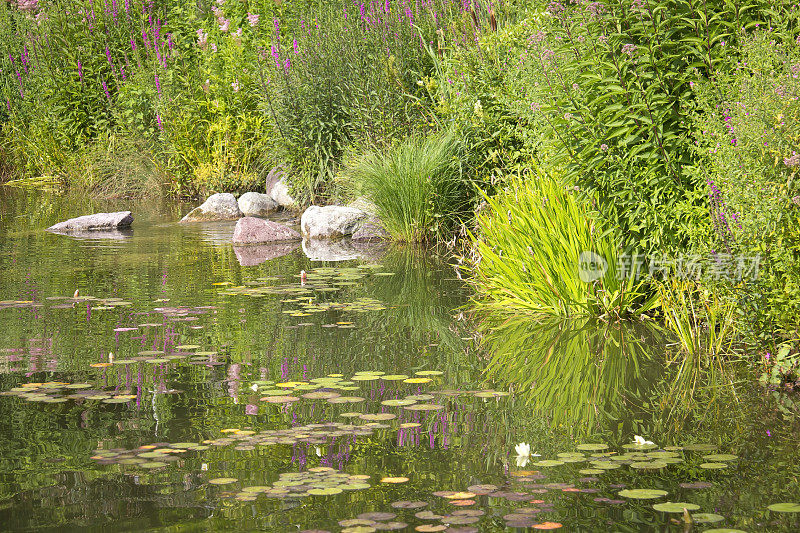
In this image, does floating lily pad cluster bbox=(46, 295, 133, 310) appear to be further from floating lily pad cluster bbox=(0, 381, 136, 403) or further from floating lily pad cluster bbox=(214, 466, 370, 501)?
floating lily pad cluster bbox=(214, 466, 370, 501)

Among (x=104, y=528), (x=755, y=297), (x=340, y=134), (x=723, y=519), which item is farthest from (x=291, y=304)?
(x=340, y=134)

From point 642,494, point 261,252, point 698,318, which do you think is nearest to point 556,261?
point 698,318

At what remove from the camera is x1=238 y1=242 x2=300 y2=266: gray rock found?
33.7 ft

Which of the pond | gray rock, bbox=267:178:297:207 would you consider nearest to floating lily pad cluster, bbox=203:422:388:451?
the pond

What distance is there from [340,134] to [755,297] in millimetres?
8275

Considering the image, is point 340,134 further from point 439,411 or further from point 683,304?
point 439,411

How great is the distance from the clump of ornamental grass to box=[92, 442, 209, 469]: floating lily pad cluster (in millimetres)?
3152

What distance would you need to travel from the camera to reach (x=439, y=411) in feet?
15.5

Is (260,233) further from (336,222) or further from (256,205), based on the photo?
(256,205)

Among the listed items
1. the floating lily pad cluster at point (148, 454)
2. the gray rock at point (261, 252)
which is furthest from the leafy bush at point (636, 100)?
the gray rock at point (261, 252)

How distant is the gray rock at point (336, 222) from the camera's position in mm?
11969

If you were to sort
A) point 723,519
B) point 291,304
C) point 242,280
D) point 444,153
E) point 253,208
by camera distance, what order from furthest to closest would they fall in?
point 253,208, point 444,153, point 242,280, point 291,304, point 723,519

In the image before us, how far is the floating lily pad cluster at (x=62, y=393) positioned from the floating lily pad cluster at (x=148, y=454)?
81cm

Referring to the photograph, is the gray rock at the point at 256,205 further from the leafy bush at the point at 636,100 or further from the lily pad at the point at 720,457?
the lily pad at the point at 720,457
